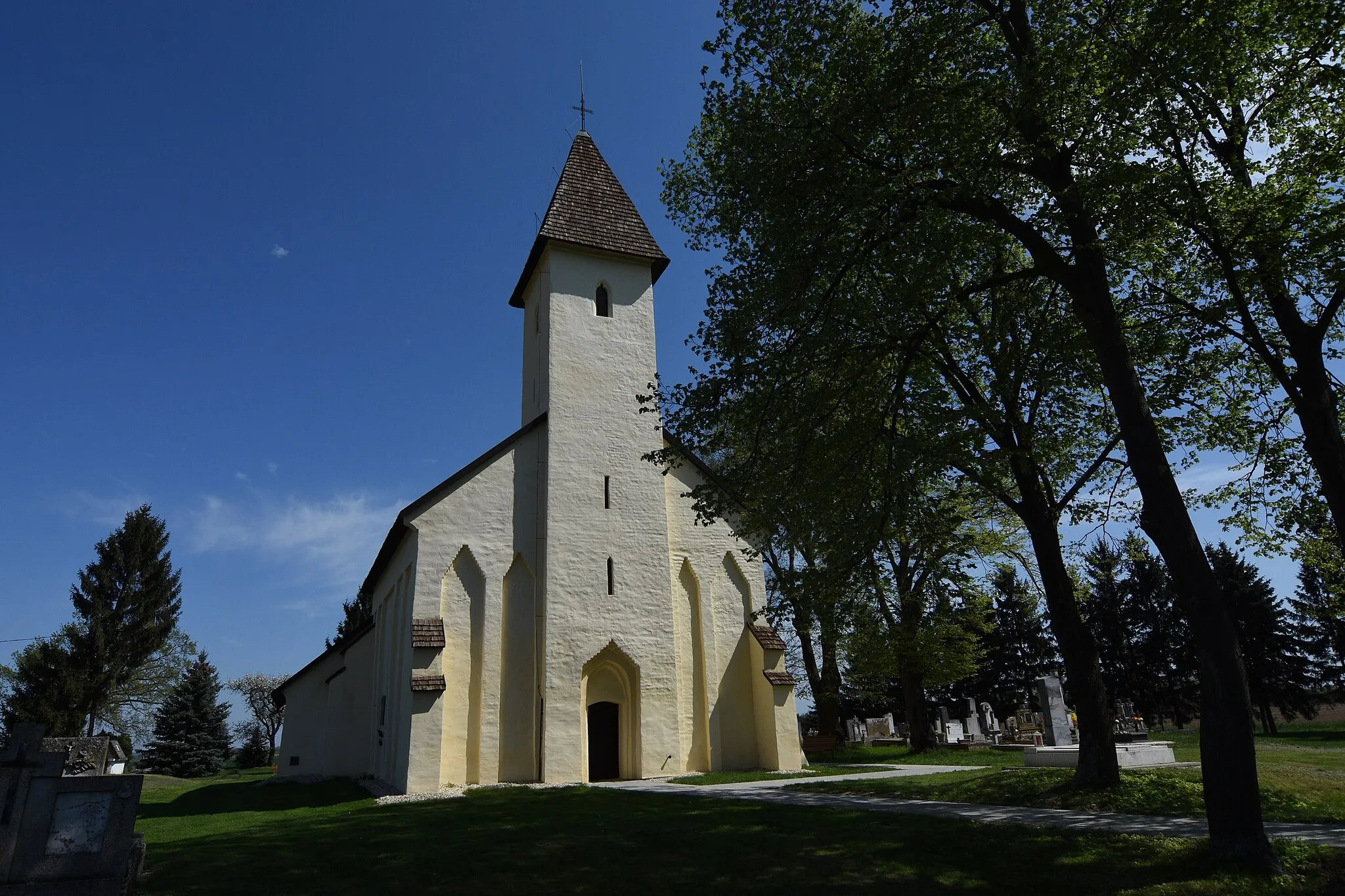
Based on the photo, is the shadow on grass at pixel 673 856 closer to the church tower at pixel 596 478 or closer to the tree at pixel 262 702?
the church tower at pixel 596 478

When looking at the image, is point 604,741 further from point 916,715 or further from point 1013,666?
point 1013,666

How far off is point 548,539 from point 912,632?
13.2 m

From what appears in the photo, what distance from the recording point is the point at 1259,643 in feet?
129

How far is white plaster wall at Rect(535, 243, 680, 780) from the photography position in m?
19.1

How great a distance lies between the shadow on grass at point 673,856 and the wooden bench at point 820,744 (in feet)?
57.3

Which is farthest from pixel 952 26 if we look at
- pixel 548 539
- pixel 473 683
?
pixel 473 683

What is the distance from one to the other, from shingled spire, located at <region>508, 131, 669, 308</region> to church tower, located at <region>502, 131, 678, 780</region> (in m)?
0.05

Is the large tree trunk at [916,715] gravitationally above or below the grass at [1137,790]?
above

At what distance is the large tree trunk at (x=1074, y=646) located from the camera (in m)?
11.9

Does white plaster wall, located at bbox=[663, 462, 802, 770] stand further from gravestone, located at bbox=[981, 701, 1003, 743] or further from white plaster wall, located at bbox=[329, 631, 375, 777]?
gravestone, located at bbox=[981, 701, 1003, 743]

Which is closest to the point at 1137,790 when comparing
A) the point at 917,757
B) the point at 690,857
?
the point at 690,857

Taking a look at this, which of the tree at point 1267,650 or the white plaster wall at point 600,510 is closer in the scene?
the white plaster wall at point 600,510

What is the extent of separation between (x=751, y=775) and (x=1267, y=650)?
35.4 metres

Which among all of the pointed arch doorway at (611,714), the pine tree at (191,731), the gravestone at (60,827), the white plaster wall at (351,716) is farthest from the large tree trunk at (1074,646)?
the pine tree at (191,731)
